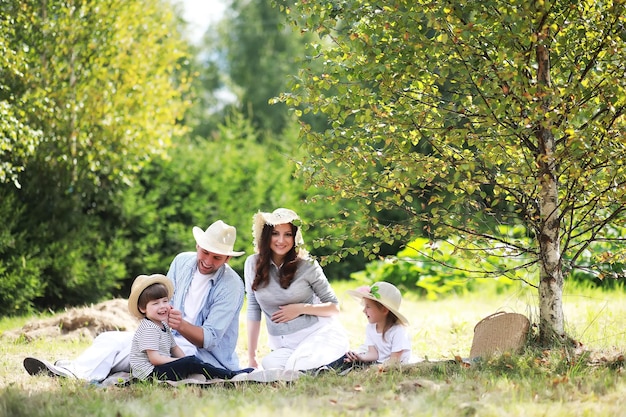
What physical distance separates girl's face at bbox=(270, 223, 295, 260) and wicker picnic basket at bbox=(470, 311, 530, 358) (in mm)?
1494

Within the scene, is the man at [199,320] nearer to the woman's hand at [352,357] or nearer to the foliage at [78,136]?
the woman's hand at [352,357]

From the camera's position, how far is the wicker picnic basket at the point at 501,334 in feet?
17.5

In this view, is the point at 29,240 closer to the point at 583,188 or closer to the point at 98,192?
the point at 98,192

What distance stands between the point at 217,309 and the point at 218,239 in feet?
1.61

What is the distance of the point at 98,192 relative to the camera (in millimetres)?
10086

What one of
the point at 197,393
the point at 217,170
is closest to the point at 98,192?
the point at 217,170

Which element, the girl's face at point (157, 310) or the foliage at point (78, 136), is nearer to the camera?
the girl's face at point (157, 310)

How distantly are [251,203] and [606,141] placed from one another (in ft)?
23.7

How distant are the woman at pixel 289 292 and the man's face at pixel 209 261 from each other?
0.96 ft

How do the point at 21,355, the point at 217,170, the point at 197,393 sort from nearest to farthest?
the point at 197,393 → the point at 21,355 → the point at 217,170

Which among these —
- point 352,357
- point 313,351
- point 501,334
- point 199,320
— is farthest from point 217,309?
point 501,334

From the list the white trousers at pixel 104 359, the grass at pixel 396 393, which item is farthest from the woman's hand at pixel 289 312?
the white trousers at pixel 104 359

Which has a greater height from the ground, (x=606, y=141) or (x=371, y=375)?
(x=606, y=141)

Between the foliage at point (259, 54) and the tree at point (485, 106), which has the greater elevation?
the foliage at point (259, 54)
